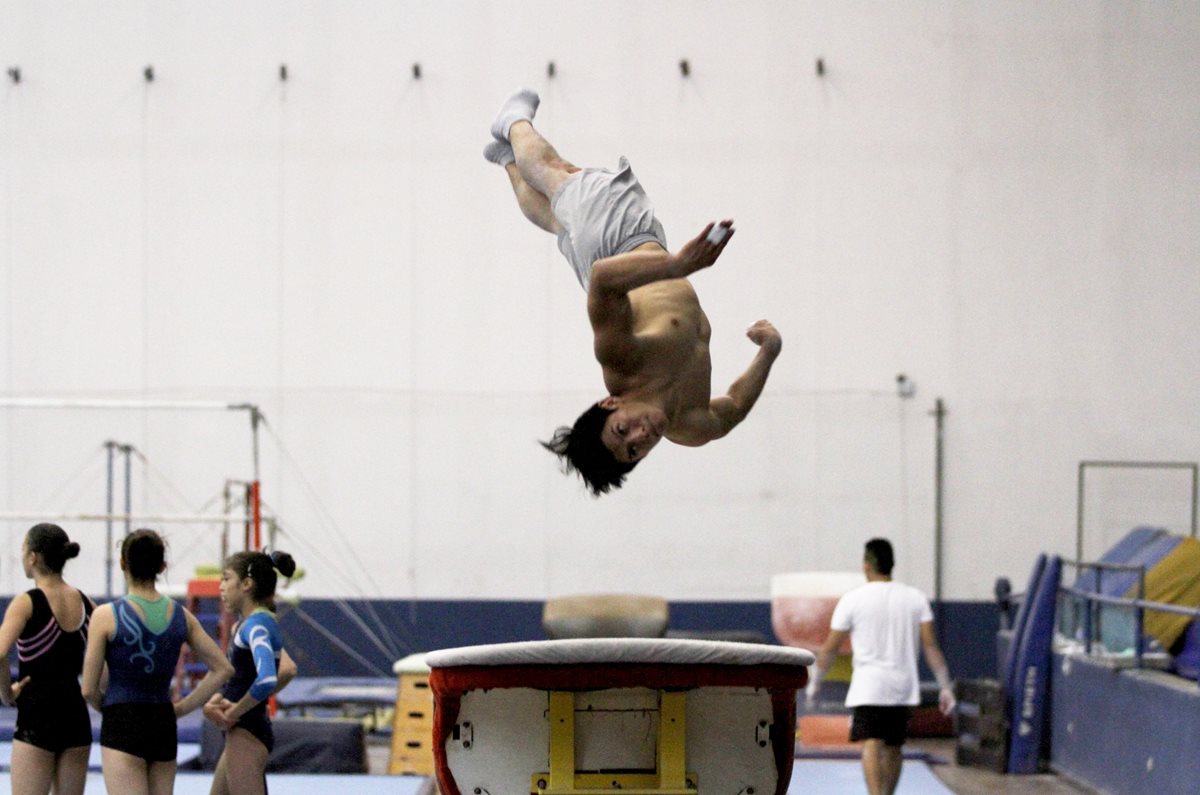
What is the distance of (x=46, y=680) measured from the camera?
16.7 feet

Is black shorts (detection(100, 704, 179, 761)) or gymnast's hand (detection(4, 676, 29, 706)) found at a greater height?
gymnast's hand (detection(4, 676, 29, 706))

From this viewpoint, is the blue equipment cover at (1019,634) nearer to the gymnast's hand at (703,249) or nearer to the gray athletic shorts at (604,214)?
the gray athletic shorts at (604,214)

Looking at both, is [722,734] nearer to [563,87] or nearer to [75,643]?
[75,643]

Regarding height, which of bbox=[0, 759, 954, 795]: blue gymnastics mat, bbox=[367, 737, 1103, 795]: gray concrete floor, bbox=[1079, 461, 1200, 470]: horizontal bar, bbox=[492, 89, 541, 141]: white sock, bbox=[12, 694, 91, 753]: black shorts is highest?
bbox=[492, 89, 541, 141]: white sock

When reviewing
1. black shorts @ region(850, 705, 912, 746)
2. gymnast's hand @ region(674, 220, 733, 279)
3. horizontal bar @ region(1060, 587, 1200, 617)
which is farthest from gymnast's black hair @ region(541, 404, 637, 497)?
horizontal bar @ region(1060, 587, 1200, 617)

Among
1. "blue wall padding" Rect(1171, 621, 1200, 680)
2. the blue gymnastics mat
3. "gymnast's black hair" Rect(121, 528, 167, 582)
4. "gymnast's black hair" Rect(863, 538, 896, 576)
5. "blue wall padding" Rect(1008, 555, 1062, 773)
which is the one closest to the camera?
"gymnast's black hair" Rect(121, 528, 167, 582)

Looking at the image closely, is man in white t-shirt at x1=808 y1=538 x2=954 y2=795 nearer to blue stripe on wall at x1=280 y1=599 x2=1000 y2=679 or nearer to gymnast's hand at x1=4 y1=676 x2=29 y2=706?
gymnast's hand at x1=4 y1=676 x2=29 y2=706

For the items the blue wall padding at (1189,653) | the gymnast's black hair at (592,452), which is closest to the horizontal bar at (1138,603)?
the blue wall padding at (1189,653)

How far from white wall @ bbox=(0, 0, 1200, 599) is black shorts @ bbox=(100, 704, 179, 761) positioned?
760 centimetres

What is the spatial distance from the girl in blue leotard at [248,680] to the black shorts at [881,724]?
314cm

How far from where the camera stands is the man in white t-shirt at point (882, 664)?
7223 mm

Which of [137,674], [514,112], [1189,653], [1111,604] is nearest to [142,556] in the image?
[137,674]

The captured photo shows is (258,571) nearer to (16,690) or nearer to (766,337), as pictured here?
(16,690)

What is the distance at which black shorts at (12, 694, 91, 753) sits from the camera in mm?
5074
